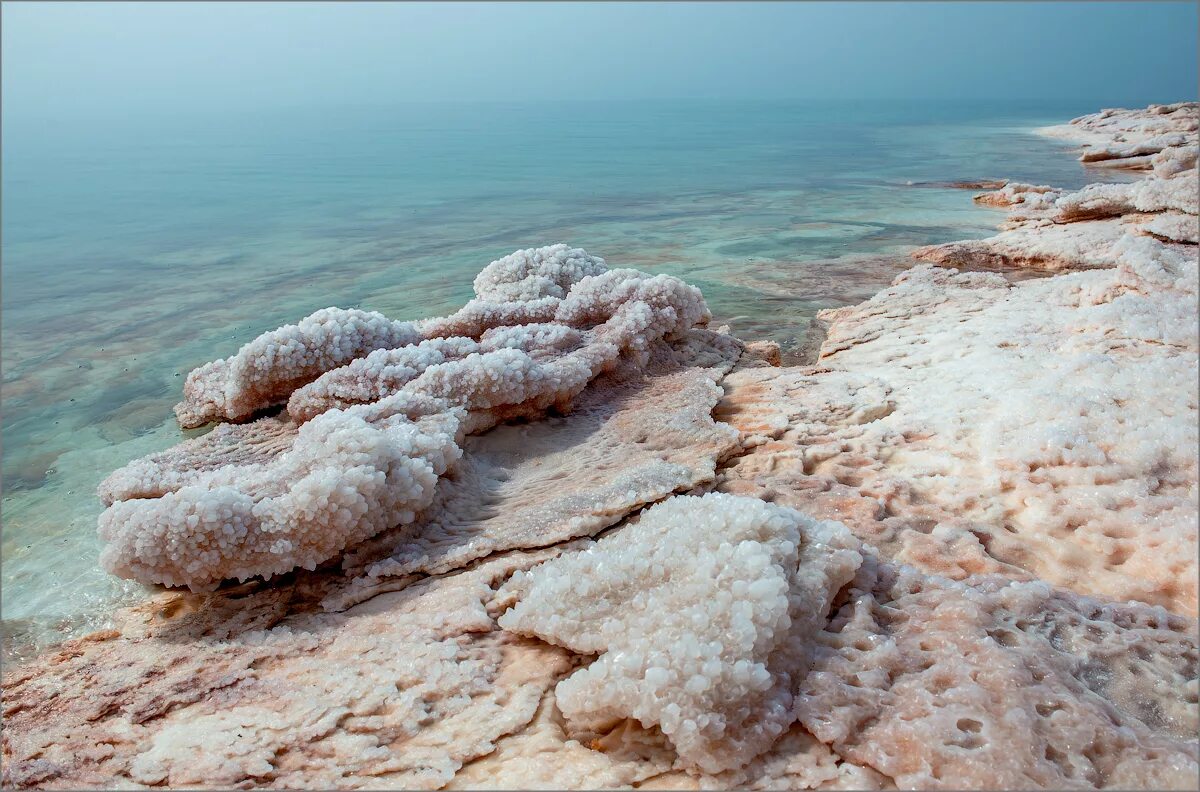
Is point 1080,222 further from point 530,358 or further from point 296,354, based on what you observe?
point 296,354

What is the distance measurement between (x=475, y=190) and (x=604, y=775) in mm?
10928

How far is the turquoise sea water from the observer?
122 inches

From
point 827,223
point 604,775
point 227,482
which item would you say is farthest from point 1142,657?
point 827,223

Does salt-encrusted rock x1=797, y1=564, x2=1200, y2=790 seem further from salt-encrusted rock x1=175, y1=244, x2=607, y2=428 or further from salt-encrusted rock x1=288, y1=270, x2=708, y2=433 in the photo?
salt-encrusted rock x1=175, y1=244, x2=607, y2=428

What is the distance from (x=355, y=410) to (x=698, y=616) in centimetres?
156

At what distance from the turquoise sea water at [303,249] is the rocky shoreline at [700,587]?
0.55 m

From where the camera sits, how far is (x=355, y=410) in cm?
252

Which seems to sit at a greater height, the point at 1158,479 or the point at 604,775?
the point at 1158,479

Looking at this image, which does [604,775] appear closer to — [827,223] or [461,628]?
[461,628]

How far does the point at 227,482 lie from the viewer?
2.24 meters

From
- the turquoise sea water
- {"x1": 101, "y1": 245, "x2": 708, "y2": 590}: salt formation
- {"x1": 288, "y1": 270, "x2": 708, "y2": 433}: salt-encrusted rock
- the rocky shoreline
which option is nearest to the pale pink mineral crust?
the turquoise sea water

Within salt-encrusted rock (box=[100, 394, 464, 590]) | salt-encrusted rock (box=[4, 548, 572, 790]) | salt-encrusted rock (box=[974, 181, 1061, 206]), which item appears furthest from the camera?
salt-encrusted rock (box=[974, 181, 1061, 206])

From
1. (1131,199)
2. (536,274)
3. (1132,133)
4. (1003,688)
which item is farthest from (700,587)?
(1132,133)

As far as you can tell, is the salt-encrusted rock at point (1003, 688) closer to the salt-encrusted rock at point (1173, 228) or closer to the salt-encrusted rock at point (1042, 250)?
the salt-encrusted rock at point (1173, 228)
